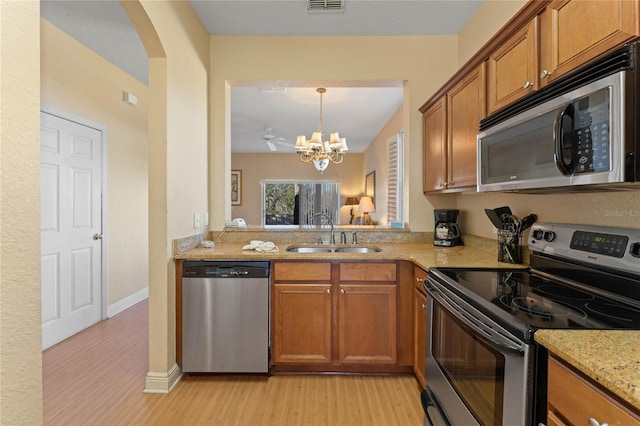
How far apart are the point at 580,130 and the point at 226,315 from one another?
215 centimetres

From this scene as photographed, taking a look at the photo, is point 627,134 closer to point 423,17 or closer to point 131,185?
point 423,17

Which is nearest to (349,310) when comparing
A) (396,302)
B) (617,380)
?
(396,302)

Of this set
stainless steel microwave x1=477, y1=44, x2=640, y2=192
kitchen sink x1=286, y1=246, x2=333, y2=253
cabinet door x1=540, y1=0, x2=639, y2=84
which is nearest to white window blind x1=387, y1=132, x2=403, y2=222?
kitchen sink x1=286, y1=246, x2=333, y2=253

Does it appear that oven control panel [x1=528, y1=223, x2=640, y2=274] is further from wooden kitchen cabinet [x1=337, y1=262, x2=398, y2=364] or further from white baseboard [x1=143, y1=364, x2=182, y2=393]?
white baseboard [x1=143, y1=364, x2=182, y2=393]

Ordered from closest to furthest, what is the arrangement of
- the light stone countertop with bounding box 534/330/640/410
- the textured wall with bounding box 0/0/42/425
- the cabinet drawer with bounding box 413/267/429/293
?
the light stone countertop with bounding box 534/330/640/410, the textured wall with bounding box 0/0/42/425, the cabinet drawer with bounding box 413/267/429/293

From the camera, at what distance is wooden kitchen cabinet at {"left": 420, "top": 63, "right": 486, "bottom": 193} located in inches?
78.1

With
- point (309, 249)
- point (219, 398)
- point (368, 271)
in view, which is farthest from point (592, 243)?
point (219, 398)

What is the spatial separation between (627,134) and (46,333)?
393cm

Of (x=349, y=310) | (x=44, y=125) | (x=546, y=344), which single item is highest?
(x=44, y=125)

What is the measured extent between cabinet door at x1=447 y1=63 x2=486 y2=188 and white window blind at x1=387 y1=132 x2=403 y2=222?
2289mm

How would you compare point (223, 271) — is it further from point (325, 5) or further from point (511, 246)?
point (325, 5)

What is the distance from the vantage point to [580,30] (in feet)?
3.94

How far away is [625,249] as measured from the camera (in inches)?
46.3

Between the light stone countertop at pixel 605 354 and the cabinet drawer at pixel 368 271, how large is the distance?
137 cm
